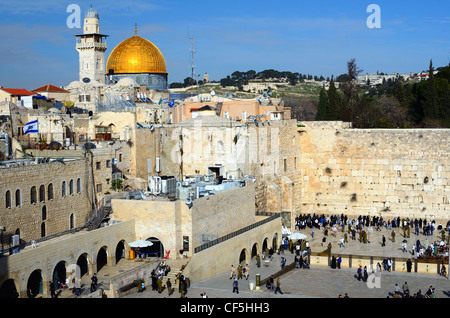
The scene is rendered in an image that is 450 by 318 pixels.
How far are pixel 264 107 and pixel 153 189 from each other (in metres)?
14.6

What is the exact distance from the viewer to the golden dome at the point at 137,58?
147 feet

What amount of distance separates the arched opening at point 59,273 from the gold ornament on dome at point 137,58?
2574 centimetres

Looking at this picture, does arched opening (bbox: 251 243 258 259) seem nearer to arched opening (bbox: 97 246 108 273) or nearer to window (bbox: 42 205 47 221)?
arched opening (bbox: 97 246 108 273)

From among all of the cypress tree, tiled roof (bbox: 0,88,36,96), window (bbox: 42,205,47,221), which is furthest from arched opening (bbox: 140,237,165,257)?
the cypress tree

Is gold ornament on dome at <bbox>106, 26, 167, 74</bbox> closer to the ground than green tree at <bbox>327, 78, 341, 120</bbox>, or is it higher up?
higher up

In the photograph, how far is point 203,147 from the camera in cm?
3225

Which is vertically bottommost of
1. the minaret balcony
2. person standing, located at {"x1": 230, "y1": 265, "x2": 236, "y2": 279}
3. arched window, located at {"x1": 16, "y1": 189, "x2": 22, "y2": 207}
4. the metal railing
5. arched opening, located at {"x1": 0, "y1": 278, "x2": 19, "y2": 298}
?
person standing, located at {"x1": 230, "y1": 265, "x2": 236, "y2": 279}

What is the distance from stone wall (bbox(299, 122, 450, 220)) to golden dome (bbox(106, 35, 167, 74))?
13148 millimetres

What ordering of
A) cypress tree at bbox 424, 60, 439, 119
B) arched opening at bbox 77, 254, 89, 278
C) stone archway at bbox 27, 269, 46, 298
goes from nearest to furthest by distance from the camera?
stone archway at bbox 27, 269, 46, 298 < arched opening at bbox 77, 254, 89, 278 < cypress tree at bbox 424, 60, 439, 119

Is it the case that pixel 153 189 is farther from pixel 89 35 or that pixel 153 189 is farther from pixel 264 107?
pixel 89 35

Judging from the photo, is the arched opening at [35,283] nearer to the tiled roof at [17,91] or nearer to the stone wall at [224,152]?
the stone wall at [224,152]

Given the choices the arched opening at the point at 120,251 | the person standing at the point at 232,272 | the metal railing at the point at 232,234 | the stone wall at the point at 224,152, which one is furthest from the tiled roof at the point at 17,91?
the person standing at the point at 232,272

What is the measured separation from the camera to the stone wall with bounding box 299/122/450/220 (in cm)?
3469
